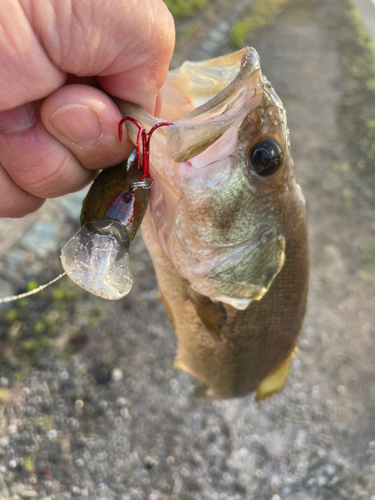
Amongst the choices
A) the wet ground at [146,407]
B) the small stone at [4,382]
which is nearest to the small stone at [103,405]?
the wet ground at [146,407]

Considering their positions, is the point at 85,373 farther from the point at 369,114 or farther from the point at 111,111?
the point at 369,114

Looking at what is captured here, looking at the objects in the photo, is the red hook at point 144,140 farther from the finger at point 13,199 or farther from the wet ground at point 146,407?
the wet ground at point 146,407

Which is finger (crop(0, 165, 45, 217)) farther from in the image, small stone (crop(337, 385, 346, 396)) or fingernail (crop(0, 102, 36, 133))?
small stone (crop(337, 385, 346, 396))

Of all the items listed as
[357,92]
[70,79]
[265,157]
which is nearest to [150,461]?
[265,157]

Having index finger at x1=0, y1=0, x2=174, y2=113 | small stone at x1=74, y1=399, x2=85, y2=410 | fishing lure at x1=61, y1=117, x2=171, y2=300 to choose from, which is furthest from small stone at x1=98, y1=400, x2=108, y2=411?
index finger at x1=0, y1=0, x2=174, y2=113

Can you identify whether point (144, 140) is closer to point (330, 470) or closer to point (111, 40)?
point (111, 40)
